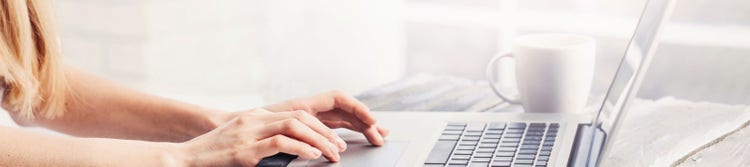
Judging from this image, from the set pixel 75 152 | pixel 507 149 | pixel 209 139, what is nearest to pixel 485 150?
pixel 507 149

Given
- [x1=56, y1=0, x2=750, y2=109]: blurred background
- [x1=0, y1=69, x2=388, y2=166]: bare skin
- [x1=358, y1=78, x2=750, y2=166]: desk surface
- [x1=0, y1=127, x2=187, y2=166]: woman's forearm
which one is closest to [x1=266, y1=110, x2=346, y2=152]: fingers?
[x1=0, y1=69, x2=388, y2=166]: bare skin

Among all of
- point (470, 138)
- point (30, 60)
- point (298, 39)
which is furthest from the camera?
point (298, 39)

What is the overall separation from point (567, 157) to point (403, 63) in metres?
1.49

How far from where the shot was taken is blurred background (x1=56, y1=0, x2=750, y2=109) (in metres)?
2.16

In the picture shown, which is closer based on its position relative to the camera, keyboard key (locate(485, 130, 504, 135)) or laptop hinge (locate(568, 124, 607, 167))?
laptop hinge (locate(568, 124, 607, 167))

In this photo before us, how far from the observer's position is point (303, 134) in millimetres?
905

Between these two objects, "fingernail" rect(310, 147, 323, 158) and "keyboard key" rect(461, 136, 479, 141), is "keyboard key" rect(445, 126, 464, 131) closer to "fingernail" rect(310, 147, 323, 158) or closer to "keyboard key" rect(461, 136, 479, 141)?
"keyboard key" rect(461, 136, 479, 141)

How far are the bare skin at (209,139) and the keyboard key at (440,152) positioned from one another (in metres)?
0.05

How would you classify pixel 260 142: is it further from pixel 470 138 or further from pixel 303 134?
pixel 470 138

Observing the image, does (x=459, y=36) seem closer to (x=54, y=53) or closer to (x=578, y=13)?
(x=578, y=13)

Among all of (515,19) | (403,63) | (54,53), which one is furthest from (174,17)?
(54,53)

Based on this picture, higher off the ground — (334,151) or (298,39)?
(334,151)

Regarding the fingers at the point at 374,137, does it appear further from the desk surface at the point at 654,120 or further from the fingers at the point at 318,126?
the desk surface at the point at 654,120

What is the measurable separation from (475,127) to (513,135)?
5 cm
